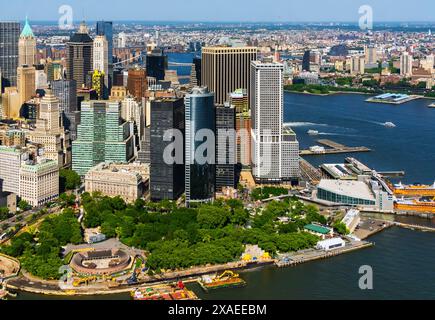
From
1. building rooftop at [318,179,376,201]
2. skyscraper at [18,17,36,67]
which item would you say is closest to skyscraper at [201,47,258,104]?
building rooftop at [318,179,376,201]

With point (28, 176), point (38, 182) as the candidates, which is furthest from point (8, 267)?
point (28, 176)

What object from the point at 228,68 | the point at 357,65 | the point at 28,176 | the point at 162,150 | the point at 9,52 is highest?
the point at 9,52

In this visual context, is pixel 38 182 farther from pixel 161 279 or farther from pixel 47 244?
pixel 161 279

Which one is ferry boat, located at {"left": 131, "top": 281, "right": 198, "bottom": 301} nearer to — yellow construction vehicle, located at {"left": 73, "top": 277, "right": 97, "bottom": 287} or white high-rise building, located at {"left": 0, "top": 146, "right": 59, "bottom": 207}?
yellow construction vehicle, located at {"left": 73, "top": 277, "right": 97, "bottom": 287}

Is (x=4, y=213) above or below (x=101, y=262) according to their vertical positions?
above

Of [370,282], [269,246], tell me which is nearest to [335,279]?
[370,282]
